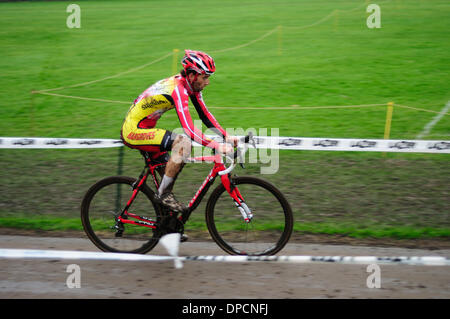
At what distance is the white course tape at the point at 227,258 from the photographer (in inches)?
191

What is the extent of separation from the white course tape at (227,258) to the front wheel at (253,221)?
0.22m

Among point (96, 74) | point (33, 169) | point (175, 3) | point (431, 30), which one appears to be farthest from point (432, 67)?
point (175, 3)

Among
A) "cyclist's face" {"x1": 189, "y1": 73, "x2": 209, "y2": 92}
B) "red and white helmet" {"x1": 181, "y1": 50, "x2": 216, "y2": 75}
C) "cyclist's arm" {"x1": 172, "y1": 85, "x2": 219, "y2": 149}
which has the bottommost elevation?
"cyclist's arm" {"x1": 172, "y1": 85, "x2": 219, "y2": 149}

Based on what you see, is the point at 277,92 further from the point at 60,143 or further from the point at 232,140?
the point at 232,140

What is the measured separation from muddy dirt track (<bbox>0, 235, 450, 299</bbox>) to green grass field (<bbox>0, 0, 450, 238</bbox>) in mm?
979

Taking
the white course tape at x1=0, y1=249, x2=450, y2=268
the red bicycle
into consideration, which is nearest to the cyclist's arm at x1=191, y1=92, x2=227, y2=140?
the red bicycle

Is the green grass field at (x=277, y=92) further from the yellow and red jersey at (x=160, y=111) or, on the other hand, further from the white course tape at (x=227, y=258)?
the yellow and red jersey at (x=160, y=111)

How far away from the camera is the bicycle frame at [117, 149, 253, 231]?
4957 mm

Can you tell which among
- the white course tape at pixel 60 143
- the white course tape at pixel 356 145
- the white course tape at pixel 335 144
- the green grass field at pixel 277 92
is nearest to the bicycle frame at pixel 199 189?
the white course tape at pixel 60 143

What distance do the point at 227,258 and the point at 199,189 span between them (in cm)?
75

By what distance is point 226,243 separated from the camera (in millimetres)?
5191

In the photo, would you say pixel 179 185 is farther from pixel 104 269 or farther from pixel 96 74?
pixel 96 74

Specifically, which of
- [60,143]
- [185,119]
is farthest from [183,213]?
[60,143]

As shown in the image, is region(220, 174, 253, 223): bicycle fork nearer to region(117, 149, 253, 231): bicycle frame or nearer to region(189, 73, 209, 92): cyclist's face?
region(117, 149, 253, 231): bicycle frame
